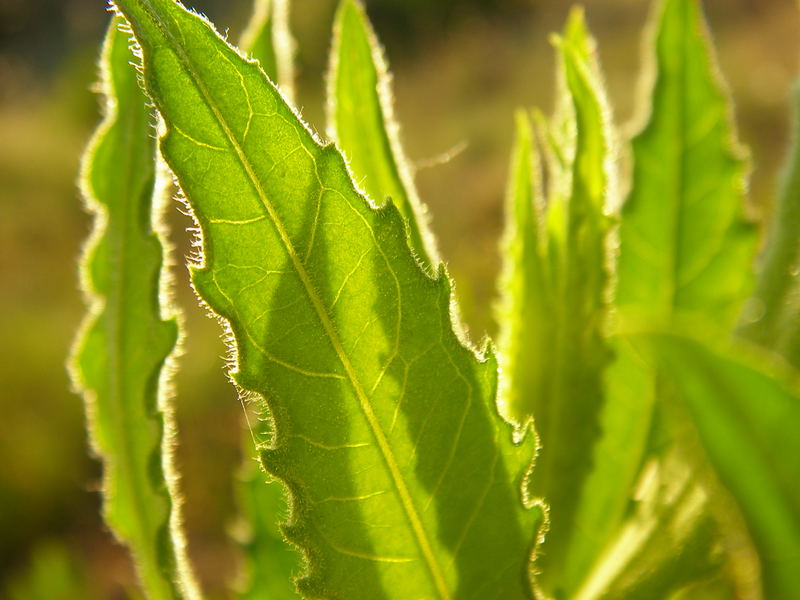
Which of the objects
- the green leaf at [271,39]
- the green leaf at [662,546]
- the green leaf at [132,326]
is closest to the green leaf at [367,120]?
the green leaf at [271,39]

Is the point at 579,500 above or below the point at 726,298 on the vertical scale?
below

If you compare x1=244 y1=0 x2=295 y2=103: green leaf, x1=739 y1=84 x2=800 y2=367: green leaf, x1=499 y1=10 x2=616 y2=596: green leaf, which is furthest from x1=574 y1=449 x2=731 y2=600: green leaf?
x1=244 y1=0 x2=295 y2=103: green leaf

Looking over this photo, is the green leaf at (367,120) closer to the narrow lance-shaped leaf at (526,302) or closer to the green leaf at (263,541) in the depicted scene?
the narrow lance-shaped leaf at (526,302)

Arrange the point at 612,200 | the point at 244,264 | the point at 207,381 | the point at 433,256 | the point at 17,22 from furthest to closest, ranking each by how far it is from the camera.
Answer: the point at 17,22 → the point at 207,381 → the point at 612,200 → the point at 433,256 → the point at 244,264

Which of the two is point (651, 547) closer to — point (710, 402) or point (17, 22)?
point (710, 402)

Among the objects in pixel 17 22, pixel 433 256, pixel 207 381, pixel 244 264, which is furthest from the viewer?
pixel 17 22

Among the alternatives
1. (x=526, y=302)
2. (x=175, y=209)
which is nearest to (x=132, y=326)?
(x=526, y=302)

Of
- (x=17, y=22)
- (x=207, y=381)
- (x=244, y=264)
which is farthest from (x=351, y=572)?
(x=17, y=22)

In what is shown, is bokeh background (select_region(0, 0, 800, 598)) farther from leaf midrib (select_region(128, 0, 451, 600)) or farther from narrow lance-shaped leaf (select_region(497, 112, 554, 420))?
leaf midrib (select_region(128, 0, 451, 600))
